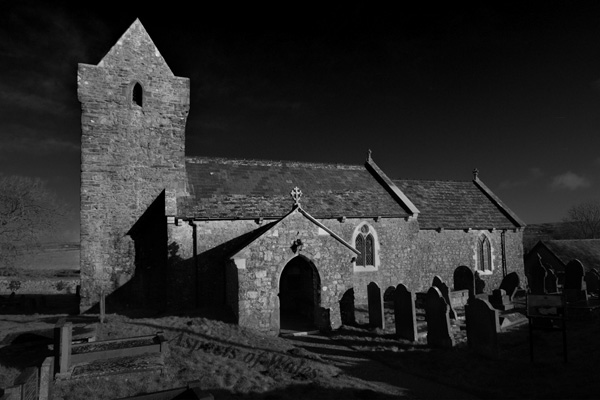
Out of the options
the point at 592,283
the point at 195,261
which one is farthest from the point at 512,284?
the point at 195,261

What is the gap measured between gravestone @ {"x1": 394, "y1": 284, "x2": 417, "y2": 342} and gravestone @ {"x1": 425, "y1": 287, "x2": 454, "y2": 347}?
1.83 feet

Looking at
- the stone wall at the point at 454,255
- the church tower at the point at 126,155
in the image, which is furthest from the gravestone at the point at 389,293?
the church tower at the point at 126,155

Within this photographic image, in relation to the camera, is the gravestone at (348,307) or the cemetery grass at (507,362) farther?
the gravestone at (348,307)

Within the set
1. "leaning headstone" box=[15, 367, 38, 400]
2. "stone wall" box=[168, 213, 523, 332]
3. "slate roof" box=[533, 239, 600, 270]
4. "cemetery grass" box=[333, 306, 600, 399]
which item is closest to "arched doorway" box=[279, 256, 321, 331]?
"stone wall" box=[168, 213, 523, 332]

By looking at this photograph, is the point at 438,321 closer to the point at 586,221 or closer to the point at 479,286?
the point at 479,286

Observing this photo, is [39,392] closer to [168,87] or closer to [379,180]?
[168,87]

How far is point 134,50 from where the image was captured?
19641 millimetres

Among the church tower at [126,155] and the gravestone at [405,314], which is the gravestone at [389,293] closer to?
the gravestone at [405,314]

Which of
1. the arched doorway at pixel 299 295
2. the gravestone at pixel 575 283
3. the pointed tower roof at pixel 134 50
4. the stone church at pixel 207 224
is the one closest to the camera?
the stone church at pixel 207 224

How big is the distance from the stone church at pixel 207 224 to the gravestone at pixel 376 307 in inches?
36.5

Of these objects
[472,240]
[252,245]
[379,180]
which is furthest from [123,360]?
[472,240]

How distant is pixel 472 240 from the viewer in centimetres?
2505

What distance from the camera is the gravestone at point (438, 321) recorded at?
12312mm

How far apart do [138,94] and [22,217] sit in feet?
78.3
